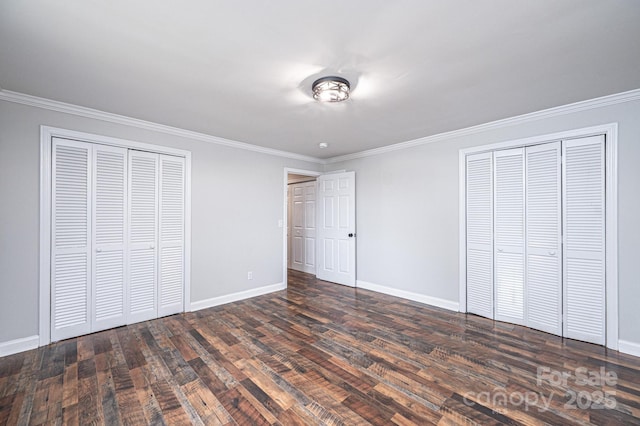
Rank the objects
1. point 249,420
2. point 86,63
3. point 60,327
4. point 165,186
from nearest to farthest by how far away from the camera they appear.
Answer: point 249,420 → point 86,63 → point 60,327 → point 165,186

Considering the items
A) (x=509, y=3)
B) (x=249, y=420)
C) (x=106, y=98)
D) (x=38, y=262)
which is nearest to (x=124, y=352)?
(x=38, y=262)

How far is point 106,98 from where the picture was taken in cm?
270

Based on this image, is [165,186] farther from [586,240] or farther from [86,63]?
[586,240]

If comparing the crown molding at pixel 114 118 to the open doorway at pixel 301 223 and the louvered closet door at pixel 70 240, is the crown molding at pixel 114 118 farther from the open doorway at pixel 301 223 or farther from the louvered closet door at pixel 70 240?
the open doorway at pixel 301 223

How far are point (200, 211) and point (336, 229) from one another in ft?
8.07

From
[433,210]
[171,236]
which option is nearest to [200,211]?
[171,236]

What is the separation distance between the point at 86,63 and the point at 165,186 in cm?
173

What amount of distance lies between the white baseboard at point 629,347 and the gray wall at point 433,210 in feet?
0.13

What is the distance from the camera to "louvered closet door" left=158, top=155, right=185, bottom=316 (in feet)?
11.8

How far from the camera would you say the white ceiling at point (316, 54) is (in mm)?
1553

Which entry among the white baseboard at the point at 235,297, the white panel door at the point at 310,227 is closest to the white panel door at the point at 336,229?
the white panel door at the point at 310,227

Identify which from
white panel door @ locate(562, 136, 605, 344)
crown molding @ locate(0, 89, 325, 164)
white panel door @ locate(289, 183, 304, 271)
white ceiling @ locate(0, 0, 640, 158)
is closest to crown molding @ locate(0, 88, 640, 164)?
crown molding @ locate(0, 89, 325, 164)

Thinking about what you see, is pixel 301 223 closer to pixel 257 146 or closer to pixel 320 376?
pixel 257 146

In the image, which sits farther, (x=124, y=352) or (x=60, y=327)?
(x=60, y=327)
